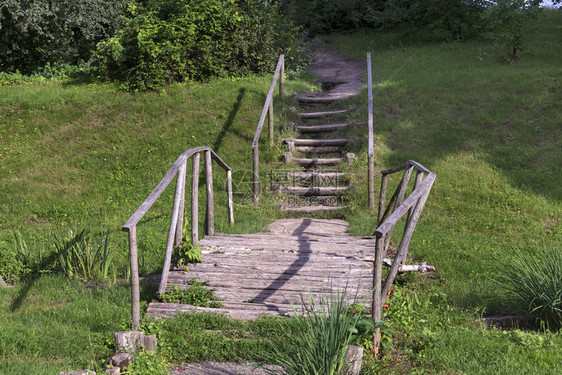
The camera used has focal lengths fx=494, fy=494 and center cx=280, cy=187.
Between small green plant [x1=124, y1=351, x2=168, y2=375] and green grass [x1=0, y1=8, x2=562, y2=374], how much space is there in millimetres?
238

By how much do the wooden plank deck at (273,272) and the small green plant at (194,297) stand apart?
0.09 m

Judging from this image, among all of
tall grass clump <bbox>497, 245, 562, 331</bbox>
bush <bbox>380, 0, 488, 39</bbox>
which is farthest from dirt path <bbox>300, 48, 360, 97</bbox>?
tall grass clump <bbox>497, 245, 562, 331</bbox>

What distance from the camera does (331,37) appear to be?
63.2 ft

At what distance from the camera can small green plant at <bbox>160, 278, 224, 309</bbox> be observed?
4719 mm

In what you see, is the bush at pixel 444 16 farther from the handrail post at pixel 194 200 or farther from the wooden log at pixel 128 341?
the wooden log at pixel 128 341

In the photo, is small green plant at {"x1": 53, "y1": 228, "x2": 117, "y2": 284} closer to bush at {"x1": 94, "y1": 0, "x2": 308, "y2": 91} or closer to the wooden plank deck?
the wooden plank deck

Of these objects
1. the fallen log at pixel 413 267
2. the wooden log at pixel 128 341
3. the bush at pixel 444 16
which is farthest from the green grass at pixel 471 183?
the wooden log at pixel 128 341

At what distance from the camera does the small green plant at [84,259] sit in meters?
5.79

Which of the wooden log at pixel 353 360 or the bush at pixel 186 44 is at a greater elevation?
the bush at pixel 186 44

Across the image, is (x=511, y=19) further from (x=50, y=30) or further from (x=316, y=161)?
(x=50, y=30)

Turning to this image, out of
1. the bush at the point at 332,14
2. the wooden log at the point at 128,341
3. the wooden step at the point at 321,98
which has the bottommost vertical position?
the wooden log at the point at 128,341

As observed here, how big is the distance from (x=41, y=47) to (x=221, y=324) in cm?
1324

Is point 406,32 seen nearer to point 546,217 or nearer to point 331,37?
point 331,37

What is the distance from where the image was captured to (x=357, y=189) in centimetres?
847
